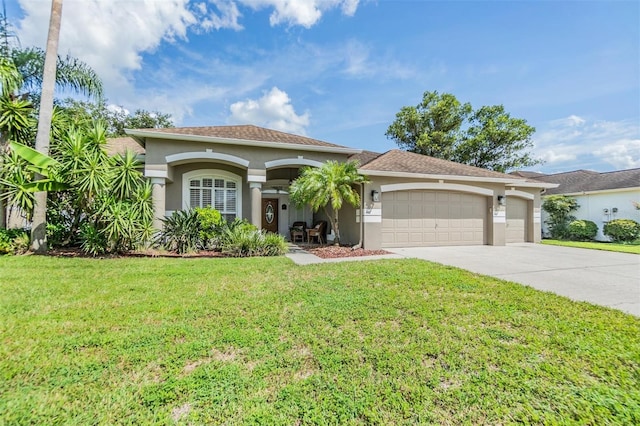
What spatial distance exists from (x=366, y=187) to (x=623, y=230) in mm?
16333

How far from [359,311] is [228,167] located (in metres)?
11.2

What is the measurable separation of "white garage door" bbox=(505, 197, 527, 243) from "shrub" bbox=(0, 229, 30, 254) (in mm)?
20519

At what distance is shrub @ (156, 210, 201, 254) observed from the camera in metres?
10.2

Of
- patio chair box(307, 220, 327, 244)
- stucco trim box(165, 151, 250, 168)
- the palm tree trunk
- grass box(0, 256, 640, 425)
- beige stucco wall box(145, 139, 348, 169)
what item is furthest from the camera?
patio chair box(307, 220, 327, 244)

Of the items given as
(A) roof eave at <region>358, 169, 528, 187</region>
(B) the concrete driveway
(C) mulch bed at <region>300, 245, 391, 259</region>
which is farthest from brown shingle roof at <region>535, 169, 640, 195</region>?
(C) mulch bed at <region>300, 245, 391, 259</region>

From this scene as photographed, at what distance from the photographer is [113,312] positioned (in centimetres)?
461

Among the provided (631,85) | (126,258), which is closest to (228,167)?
(126,258)

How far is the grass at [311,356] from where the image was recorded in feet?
8.37

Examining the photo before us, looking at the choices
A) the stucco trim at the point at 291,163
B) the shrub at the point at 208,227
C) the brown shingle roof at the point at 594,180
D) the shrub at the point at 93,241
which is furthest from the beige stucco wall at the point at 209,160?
the brown shingle roof at the point at 594,180

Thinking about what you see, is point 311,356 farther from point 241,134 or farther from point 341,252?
point 241,134

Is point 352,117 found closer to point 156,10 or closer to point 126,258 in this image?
point 156,10

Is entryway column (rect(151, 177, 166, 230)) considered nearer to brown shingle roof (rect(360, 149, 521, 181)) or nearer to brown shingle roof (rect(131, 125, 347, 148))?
brown shingle roof (rect(131, 125, 347, 148))

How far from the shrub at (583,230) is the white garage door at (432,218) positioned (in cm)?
891

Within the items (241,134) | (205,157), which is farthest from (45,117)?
(241,134)
